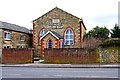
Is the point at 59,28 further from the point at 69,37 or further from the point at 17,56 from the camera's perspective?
the point at 17,56

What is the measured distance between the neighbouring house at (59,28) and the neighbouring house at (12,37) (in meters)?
3.77

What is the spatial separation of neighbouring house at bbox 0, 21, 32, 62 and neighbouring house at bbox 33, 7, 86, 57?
3766mm

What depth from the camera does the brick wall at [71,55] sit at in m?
34.8

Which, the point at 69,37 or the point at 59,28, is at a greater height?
the point at 59,28

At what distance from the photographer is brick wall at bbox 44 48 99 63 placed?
1371 inches

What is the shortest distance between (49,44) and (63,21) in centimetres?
491

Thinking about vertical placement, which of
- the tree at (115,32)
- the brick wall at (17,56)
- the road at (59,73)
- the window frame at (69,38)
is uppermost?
the tree at (115,32)

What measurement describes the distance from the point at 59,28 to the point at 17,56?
13331mm

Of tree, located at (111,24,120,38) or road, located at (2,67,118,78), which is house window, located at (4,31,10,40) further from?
road, located at (2,67,118,78)

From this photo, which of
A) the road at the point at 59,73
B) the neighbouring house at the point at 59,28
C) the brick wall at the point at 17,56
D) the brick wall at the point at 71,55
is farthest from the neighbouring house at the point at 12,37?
the road at the point at 59,73

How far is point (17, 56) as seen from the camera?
3712 cm

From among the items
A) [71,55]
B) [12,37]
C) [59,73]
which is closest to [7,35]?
[12,37]

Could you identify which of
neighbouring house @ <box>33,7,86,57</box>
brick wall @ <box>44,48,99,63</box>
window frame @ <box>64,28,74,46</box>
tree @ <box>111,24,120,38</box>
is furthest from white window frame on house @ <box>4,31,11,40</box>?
tree @ <box>111,24,120,38</box>

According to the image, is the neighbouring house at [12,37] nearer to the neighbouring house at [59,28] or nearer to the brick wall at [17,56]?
the neighbouring house at [59,28]
